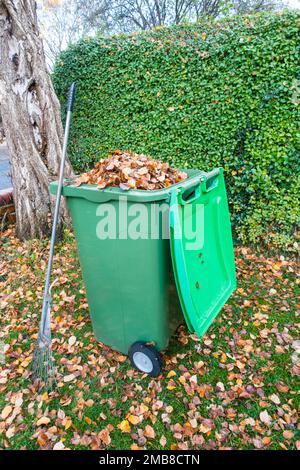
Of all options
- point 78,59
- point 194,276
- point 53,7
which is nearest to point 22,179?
point 78,59

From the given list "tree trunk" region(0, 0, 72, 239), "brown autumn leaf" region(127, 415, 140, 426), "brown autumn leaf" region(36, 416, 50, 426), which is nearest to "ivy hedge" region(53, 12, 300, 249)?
"tree trunk" region(0, 0, 72, 239)

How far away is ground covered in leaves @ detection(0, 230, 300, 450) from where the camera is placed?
74.4 inches

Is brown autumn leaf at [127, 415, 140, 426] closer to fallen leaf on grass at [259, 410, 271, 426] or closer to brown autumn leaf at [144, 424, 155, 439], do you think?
brown autumn leaf at [144, 424, 155, 439]

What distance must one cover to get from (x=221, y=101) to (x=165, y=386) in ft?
10.8

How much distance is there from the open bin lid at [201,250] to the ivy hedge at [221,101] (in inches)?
63.7

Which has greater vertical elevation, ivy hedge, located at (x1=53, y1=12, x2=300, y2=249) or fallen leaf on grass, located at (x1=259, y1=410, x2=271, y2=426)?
ivy hedge, located at (x1=53, y1=12, x2=300, y2=249)

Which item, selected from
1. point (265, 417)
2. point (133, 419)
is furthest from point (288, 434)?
point (133, 419)

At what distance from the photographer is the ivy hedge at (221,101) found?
3.37m

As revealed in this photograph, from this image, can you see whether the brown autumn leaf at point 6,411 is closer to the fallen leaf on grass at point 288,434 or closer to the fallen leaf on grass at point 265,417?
the fallen leaf on grass at point 265,417

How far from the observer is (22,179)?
3885 millimetres

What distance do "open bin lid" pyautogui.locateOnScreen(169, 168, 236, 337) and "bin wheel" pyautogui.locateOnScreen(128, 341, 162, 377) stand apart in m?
0.43

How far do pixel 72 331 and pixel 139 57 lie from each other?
3.67 metres

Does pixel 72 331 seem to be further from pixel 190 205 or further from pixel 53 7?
pixel 53 7

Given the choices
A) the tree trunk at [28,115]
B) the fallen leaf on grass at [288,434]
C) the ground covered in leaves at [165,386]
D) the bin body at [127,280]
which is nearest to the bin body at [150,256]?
the bin body at [127,280]
